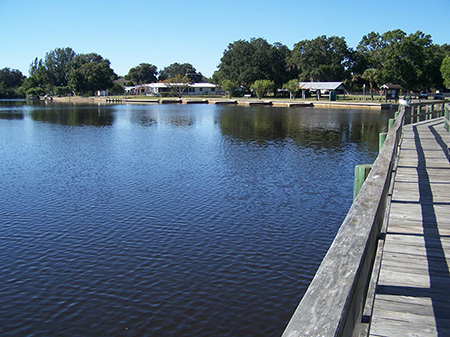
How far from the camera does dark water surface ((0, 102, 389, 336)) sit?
8289 mm

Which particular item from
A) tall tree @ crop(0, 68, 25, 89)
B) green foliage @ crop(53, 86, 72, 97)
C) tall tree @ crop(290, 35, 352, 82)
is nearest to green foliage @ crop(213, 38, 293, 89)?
tall tree @ crop(290, 35, 352, 82)

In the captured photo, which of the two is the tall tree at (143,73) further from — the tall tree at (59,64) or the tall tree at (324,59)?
the tall tree at (324,59)

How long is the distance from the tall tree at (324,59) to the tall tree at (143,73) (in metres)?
94.6

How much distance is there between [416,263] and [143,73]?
19180 cm

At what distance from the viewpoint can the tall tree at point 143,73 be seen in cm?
18711

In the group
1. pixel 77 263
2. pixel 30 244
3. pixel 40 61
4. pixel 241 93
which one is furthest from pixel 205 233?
pixel 40 61

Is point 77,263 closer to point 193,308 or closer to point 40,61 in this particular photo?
point 193,308

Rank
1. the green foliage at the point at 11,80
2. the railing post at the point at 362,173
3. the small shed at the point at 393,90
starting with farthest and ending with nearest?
1. the green foliage at the point at 11,80
2. the small shed at the point at 393,90
3. the railing post at the point at 362,173

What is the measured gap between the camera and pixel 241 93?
12088cm

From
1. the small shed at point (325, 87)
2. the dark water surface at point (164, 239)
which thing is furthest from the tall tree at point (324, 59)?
the dark water surface at point (164, 239)

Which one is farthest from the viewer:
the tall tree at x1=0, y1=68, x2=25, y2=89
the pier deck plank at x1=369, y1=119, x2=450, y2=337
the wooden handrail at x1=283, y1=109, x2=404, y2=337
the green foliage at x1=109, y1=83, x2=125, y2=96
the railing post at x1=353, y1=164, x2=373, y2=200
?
the tall tree at x1=0, y1=68, x2=25, y2=89

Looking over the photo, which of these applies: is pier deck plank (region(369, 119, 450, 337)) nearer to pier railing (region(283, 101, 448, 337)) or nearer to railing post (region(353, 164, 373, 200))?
railing post (region(353, 164, 373, 200))

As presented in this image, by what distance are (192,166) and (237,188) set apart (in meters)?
5.57

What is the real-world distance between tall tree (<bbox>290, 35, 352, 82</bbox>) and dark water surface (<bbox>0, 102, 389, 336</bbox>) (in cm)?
8421
